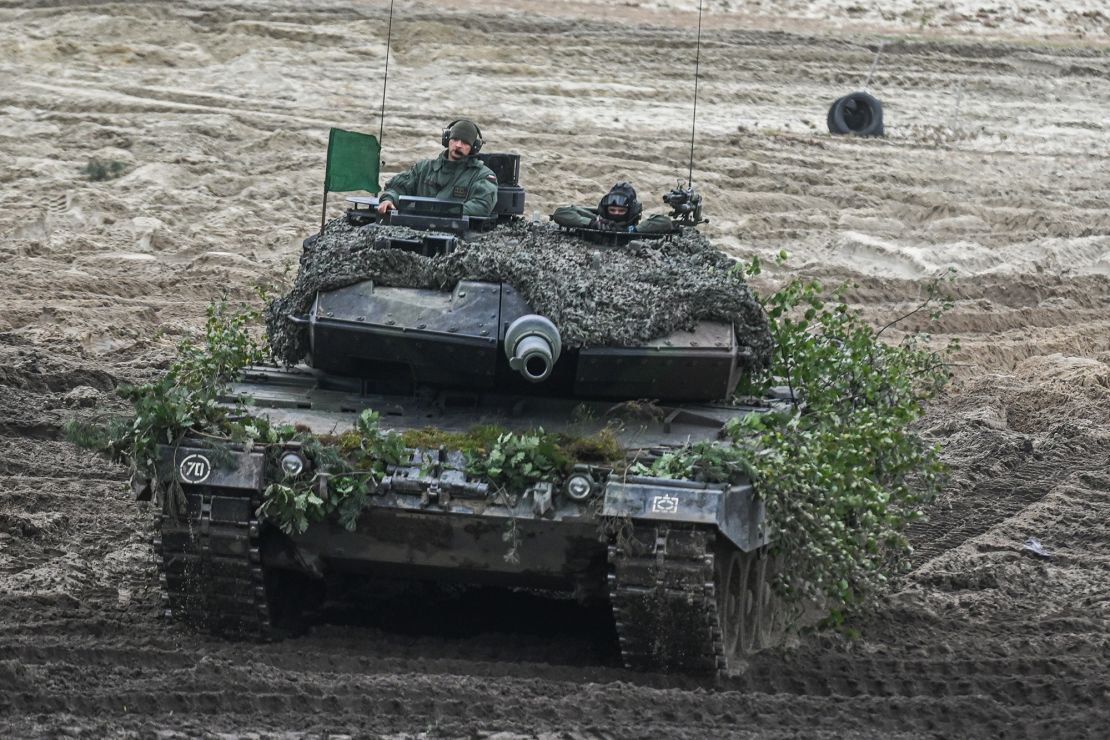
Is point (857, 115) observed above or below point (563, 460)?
above

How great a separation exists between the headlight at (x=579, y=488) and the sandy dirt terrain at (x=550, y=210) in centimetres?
84

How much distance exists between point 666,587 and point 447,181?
3.99 meters

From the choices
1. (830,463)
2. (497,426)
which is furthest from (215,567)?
(830,463)

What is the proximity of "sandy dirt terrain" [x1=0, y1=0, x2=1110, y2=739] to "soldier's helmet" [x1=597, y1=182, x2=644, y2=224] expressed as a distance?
223 cm

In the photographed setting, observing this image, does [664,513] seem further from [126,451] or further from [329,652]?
[126,451]

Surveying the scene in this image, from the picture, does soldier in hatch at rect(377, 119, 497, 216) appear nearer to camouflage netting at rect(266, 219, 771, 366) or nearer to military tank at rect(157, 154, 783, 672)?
military tank at rect(157, 154, 783, 672)

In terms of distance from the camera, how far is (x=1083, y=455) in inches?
589

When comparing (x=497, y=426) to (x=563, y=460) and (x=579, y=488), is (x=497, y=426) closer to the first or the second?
(x=563, y=460)

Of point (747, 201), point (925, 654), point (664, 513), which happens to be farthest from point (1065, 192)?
point (664, 513)

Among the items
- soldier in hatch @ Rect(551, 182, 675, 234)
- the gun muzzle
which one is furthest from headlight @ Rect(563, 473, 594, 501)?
soldier in hatch @ Rect(551, 182, 675, 234)

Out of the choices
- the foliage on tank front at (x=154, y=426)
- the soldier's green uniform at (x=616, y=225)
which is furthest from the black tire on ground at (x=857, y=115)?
the foliage on tank front at (x=154, y=426)

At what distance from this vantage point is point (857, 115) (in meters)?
23.8

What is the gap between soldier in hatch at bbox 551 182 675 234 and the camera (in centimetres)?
1147

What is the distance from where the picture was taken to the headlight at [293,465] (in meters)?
9.17
